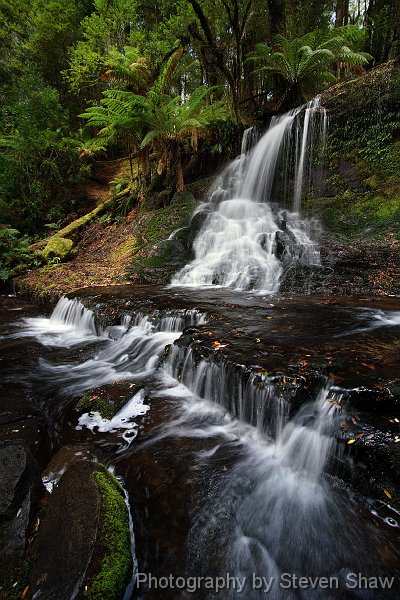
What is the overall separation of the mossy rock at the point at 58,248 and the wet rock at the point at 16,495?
28.5 feet

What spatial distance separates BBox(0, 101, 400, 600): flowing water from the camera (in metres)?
1.97

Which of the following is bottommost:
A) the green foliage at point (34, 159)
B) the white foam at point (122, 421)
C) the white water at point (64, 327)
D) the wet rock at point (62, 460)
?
the wet rock at point (62, 460)

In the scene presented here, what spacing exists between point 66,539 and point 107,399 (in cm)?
191

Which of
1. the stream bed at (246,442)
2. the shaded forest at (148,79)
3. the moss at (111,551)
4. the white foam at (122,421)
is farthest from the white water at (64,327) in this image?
the moss at (111,551)

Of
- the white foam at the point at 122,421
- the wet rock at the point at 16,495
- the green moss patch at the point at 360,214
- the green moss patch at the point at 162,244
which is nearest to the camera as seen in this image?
the wet rock at the point at 16,495

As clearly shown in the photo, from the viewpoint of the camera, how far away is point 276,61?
1045 cm

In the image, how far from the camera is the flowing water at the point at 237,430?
197 cm

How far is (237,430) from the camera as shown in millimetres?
3199

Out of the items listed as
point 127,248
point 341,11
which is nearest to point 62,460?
point 127,248

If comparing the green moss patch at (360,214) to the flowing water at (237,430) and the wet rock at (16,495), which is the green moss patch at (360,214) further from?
the wet rock at (16,495)

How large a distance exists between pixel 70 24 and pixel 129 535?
2030 centimetres

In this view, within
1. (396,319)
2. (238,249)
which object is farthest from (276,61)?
(396,319)

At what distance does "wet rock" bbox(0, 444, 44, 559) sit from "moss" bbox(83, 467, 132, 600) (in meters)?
0.44

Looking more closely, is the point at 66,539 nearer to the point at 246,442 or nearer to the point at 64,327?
the point at 246,442
